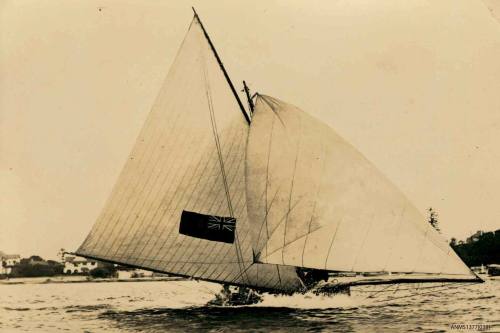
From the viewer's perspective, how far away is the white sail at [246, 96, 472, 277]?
16797 mm

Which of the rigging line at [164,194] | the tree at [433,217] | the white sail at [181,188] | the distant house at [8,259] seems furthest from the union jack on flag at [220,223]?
the distant house at [8,259]

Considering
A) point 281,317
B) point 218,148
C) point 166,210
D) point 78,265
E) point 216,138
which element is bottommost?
point 281,317

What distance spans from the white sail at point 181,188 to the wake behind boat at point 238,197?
1.3 inches

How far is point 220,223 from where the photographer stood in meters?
19.8

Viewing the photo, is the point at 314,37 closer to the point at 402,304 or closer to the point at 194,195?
the point at 194,195

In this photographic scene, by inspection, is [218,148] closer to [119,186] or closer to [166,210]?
[166,210]

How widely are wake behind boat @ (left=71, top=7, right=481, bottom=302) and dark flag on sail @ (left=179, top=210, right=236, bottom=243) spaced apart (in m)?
0.03

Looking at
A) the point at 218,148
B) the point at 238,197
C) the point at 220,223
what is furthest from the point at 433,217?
the point at 218,148

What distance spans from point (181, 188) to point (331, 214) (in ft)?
17.3

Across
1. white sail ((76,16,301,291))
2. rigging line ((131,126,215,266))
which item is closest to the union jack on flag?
white sail ((76,16,301,291))

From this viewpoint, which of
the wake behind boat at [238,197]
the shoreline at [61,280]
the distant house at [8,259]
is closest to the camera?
the wake behind boat at [238,197]

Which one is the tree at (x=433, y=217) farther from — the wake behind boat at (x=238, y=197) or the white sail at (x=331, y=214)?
the white sail at (x=331, y=214)

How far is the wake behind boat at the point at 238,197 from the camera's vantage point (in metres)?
17.0

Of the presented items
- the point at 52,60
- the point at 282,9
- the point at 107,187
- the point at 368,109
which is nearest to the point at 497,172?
the point at 368,109
